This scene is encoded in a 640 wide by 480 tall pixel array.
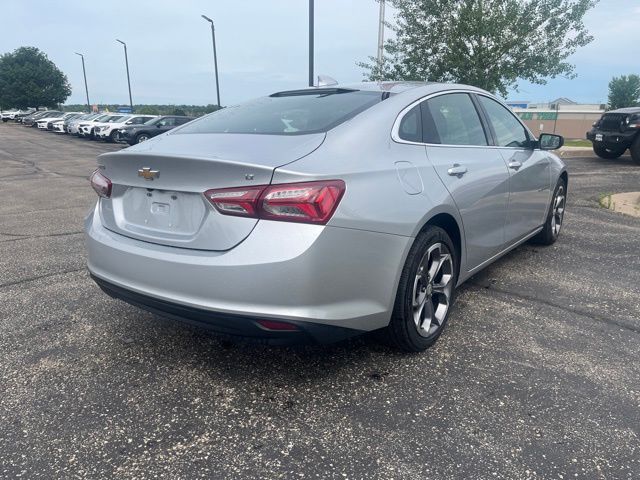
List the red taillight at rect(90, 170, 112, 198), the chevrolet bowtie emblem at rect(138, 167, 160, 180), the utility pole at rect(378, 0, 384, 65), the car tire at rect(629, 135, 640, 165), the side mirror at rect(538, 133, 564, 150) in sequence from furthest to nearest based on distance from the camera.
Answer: the utility pole at rect(378, 0, 384, 65), the car tire at rect(629, 135, 640, 165), the side mirror at rect(538, 133, 564, 150), the red taillight at rect(90, 170, 112, 198), the chevrolet bowtie emblem at rect(138, 167, 160, 180)

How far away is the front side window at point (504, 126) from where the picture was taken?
13.6 ft

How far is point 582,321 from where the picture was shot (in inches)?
142

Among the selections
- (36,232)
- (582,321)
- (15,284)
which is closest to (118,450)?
(15,284)

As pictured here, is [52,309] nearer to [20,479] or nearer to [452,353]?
[20,479]

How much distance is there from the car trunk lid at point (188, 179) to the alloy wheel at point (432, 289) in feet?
3.25

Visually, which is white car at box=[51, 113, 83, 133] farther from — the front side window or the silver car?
→ the silver car

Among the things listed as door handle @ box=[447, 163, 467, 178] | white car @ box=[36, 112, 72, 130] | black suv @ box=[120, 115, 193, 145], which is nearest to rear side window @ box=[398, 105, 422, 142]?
door handle @ box=[447, 163, 467, 178]

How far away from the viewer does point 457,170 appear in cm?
327

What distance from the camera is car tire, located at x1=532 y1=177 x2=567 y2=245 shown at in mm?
5305

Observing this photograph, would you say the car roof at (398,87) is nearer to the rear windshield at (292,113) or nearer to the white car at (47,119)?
the rear windshield at (292,113)

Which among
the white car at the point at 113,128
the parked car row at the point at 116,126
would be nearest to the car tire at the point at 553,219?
the parked car row at the point at 116,126

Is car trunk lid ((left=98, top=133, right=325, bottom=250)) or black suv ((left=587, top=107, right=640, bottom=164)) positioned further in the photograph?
black suv ((left=587, top=107, right=640, bottom=164))

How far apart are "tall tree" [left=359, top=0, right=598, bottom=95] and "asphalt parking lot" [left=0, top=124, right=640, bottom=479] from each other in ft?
44.7

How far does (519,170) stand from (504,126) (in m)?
0.41
